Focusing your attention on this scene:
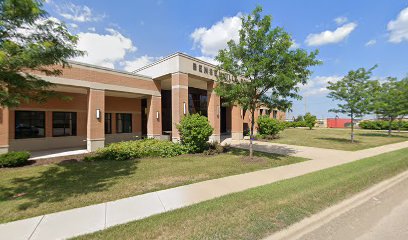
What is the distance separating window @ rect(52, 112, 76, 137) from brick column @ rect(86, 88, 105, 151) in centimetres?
395

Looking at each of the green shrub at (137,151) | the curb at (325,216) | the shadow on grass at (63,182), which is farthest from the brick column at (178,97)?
the curb at (325,216)

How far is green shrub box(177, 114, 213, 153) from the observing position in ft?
40.1

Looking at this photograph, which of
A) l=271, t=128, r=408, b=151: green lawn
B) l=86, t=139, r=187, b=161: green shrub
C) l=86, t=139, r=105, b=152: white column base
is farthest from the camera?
l=271, t=128, r=408, b=151: green lawn

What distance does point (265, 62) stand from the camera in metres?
8.88

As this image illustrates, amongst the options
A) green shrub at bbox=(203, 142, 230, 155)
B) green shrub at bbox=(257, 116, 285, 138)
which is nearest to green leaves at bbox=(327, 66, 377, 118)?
green shrub at bbox=(257, 116, 285, 138)

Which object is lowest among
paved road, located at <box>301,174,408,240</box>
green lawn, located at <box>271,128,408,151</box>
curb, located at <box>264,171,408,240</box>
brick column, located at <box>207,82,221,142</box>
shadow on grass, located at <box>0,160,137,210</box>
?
paved road, located at <box>301,174,408,240</box>

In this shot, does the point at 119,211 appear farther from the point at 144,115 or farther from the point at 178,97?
the point at 144,115

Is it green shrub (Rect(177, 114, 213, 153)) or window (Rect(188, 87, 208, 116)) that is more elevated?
window (Rect(188, 87, 208, 116))

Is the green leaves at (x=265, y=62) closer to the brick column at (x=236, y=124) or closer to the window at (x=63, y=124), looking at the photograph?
the brick column at (x=236, y=124)

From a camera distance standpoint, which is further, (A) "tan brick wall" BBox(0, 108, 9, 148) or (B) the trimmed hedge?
(B) the trimmed hedge

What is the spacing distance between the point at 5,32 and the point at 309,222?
807 centimetres

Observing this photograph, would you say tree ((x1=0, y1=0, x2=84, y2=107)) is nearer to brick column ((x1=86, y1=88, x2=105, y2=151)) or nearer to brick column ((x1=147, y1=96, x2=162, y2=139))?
brick column ((x1=86, y1=88, x2=105, y2=151))

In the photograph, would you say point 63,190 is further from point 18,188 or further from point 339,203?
point 339,203

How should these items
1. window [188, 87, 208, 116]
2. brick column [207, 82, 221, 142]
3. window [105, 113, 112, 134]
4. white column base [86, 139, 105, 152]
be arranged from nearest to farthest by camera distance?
white column base [86, 139, 105, 152], brick column [207, 82, 221, 142], window [105, 113, 112, 134], window [188, 87, 208, 116]
